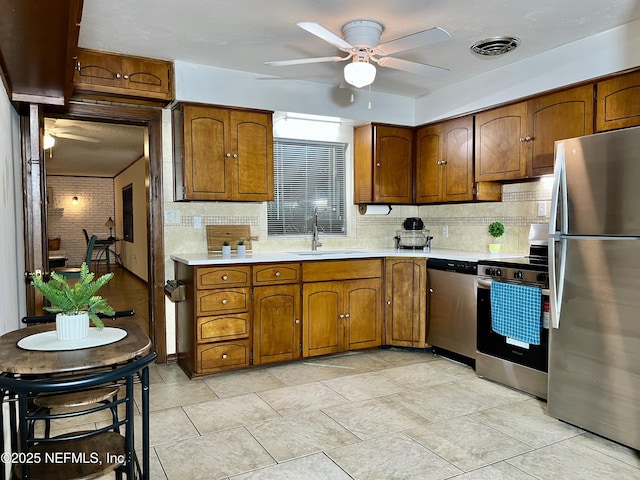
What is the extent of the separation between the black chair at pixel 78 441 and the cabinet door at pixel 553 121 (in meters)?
3.10

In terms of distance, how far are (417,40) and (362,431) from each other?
7.12ft

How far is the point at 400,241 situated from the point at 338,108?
1.49 metres

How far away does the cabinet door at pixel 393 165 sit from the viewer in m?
4.51

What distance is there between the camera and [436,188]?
4438mm

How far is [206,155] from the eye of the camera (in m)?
3.71

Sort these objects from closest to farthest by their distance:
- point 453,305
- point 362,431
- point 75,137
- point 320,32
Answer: point 320,32 < point 362,431 < point 453,305 < point 75,137

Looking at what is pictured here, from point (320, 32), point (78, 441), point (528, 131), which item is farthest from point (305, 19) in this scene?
point (78, 441)

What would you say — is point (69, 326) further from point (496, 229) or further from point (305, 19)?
point (496, 229)

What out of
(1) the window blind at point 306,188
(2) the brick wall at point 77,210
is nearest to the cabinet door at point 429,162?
(1) the window blind at point 306,188

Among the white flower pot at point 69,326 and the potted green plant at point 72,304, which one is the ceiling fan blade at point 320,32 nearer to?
the potted green plant at point 72,304

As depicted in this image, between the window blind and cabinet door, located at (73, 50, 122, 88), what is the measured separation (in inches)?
59.4

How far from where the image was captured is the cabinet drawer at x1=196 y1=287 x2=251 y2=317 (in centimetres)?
345

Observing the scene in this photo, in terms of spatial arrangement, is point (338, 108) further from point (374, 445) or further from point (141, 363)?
point (141, 363)

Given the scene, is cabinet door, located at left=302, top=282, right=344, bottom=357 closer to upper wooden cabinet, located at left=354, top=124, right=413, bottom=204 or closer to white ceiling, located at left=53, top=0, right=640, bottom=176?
upper wooden cabinet, located at left=354, top=124, right=413, bottom=204
